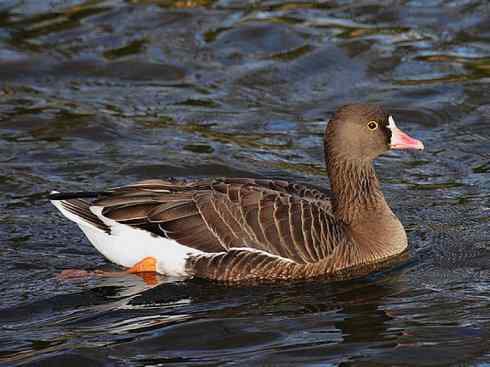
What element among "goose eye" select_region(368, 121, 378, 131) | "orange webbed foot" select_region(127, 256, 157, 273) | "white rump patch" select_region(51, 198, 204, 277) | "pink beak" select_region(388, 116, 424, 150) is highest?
"goose eye" select_region(368, 121, 378, 131)

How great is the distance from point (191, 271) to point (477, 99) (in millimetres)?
5732

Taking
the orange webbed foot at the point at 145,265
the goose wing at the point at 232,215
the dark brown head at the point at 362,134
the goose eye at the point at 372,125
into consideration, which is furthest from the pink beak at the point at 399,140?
the orange webbed foot at the point at 145,265

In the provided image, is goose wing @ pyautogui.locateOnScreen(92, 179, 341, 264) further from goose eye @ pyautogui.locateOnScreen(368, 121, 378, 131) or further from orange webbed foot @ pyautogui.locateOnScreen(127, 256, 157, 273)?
goose eye @ pyautogui.locateOnScreen(368, 121, 378, 131)

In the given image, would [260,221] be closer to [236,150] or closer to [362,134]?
[362,134]

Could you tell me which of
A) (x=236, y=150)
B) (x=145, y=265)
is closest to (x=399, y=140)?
(x=145, y=265)

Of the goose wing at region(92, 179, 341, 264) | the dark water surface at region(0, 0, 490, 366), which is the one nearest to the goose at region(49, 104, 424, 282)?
the goose wing at region(92, 179, 341, 264)

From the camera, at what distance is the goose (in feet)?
33.1

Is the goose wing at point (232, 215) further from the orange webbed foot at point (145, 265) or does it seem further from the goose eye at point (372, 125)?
the goose eye at point (372, 125)

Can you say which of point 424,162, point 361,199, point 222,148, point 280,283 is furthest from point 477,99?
point 280,283

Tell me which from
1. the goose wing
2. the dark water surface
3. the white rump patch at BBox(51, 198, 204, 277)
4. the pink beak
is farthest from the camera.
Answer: the pink beak

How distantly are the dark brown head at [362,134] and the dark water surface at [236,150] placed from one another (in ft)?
3.30

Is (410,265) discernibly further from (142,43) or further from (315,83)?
(142,43)

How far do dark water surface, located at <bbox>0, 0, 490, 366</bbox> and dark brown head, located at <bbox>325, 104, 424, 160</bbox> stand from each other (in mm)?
1005

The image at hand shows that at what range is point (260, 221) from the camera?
10055mm
